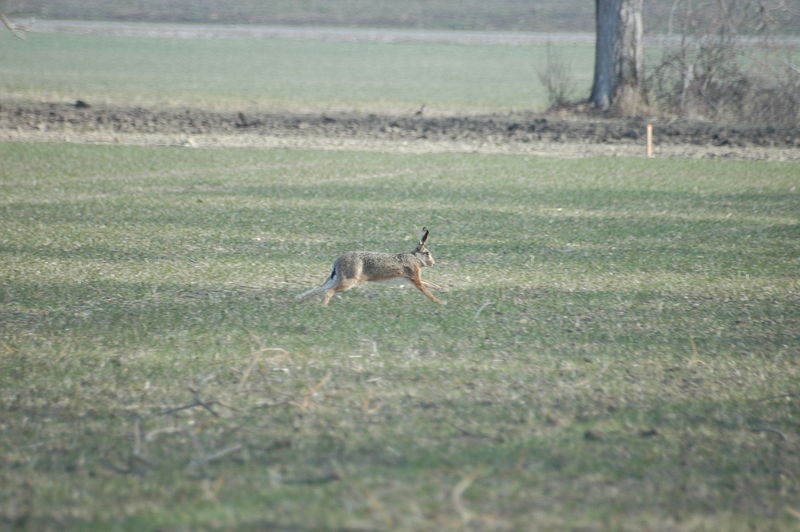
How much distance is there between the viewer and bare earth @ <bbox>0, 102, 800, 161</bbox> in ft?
58.0

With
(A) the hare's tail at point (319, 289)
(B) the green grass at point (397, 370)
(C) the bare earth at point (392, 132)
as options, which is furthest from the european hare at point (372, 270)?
(C) the bare earth at point (392, 132)

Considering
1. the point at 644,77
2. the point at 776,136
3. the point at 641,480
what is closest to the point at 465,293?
the point at 641,480

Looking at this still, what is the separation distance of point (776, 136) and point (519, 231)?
36.5 ft

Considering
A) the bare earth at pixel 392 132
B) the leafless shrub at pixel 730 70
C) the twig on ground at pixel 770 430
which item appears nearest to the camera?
the twig on ground at pixel 770 430

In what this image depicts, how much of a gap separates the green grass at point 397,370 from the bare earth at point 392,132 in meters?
6.35

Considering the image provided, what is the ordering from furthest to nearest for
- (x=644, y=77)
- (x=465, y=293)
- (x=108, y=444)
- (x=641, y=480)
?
1. (x=644, y=77)
2. (x=465, y=293)
3. (x=108, y=444)
4. (x=641, y=480)

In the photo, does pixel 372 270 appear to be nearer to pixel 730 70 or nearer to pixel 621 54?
pixel 621 54

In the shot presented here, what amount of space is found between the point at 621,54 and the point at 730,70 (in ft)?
8.55

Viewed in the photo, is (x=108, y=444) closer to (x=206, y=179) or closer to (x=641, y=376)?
(x=641, y=376)

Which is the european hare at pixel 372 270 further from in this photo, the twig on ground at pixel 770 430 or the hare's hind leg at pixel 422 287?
the twig on ground at pixel 770 430

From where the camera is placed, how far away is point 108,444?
182 inches

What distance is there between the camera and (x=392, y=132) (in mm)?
19141

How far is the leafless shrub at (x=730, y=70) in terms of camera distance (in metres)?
20.5

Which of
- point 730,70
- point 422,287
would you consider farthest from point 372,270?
point 730,70
